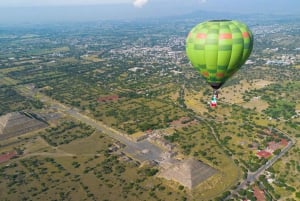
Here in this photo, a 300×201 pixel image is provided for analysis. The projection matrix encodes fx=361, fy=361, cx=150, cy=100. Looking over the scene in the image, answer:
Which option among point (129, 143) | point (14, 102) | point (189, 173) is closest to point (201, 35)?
point (189, 173)

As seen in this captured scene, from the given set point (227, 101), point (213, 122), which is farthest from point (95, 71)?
point (213, 122)

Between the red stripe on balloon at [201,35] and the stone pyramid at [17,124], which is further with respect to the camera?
the stone pyramid at [17,124]

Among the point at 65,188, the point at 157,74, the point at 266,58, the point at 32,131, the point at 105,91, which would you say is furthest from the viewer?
the point at 266,58

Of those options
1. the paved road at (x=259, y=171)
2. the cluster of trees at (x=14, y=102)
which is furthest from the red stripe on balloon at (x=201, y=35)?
the cluster of trees at (x=14, y=102)

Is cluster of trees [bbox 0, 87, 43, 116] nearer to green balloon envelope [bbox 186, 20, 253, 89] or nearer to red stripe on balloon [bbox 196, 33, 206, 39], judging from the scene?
green balloon envelope [bbox 186, 20, 253, 89]

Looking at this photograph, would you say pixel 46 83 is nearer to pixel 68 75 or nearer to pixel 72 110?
pixel 68 75

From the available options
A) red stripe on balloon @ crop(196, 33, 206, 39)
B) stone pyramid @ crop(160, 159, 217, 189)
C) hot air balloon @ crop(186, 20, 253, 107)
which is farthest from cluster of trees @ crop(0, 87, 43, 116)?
red stripe on balloon @ crop(196, 33, 206, 39)

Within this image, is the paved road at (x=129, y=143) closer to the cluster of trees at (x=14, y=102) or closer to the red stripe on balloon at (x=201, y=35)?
the cluster of trees at (x=14, y=102)
